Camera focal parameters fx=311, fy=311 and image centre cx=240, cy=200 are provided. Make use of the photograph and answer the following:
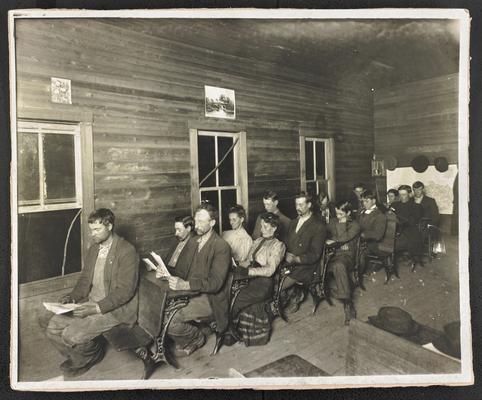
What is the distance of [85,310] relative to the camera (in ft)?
5.78

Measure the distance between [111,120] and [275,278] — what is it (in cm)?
145

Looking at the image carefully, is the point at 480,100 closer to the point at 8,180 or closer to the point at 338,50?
the point at 338,50

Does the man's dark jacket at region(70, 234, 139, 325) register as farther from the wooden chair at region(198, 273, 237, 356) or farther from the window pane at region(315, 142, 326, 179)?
the window pane at region(315, 142, 326, 179)

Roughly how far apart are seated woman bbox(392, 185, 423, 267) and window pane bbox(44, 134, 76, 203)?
2.07 metres

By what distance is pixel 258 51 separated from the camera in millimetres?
1970

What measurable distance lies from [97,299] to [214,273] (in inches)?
27.3

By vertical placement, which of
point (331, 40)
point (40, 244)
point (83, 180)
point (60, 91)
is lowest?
point (40, 244)

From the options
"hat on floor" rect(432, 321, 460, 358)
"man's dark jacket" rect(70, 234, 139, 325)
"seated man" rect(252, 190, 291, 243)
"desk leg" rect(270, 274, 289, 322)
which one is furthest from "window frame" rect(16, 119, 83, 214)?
"hat on floor" rect(432, 321, 460, 358)

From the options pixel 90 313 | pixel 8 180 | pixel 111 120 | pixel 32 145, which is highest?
pixel 111 120

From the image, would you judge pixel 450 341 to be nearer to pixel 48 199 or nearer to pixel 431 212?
pixel 431 212

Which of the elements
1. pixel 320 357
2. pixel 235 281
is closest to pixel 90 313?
pixel 235 281

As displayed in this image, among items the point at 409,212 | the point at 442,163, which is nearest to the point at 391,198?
the point at 409,212

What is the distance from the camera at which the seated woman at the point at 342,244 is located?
2197 mm

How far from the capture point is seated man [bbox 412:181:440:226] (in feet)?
6.49
